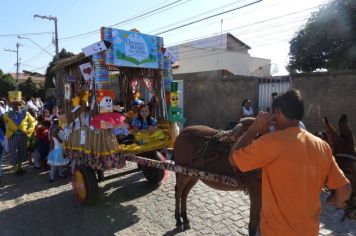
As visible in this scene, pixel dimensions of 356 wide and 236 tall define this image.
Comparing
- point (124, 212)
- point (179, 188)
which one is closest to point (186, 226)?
point (179, 188)

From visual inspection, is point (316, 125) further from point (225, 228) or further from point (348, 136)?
point (348, 136)

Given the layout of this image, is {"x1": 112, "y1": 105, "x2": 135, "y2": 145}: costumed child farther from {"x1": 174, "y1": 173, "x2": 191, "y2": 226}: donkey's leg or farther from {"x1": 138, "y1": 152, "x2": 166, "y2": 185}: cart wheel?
{"x1": 174, "y1": 173, "x2": 191, "y2": 226}: donkey's leg

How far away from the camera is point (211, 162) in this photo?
12.7 ft

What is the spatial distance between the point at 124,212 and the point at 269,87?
8293mm

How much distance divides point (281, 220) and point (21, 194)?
5.79m

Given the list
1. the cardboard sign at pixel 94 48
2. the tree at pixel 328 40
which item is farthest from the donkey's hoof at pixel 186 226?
the tree at pixel 328 40

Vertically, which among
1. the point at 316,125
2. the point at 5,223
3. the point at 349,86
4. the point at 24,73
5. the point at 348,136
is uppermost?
the point at 24,73

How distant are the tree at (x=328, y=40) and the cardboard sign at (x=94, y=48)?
55.8ft

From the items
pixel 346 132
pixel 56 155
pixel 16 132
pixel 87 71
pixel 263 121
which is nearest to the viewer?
pixel 263 121

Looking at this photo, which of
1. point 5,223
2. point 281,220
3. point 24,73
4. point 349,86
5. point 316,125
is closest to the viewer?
point 281,220

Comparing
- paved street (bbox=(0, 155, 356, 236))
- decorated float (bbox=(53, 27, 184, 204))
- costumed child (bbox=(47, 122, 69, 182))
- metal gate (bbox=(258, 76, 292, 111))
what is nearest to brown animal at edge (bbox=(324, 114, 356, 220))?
paved street (bbox=(0, 155, 356, 236))

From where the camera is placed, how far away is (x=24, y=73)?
216ft

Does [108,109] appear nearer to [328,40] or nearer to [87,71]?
[87,71]

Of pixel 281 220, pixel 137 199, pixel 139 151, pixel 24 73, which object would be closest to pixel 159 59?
pixel 139 151
